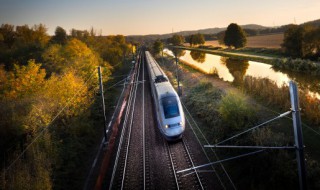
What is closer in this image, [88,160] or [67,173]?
[67,173]

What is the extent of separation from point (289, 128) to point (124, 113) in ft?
54.5

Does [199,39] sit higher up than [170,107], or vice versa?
[199,39]

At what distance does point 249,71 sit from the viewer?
4684 centimetres

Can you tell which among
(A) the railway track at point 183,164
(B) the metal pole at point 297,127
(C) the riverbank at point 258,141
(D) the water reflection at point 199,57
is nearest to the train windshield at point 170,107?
(A) the railway track at point 183,164

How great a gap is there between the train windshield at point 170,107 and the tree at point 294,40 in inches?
1763

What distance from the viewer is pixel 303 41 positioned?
46.9 metres

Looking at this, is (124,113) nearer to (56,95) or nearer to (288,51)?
(56,95)

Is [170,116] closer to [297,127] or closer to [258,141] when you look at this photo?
[258,141]

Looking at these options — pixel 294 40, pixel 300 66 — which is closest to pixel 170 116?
pixel 300 66

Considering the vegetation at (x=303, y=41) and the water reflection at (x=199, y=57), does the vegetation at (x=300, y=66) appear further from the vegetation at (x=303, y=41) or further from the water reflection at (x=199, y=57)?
the water reflection at (x=199, y=57)

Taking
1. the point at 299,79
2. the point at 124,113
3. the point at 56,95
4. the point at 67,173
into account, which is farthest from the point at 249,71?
the point at 67,173

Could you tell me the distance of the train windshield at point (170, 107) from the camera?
631 inches

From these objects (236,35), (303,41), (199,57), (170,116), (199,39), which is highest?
(199,39)

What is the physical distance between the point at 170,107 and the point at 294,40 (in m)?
45.9
